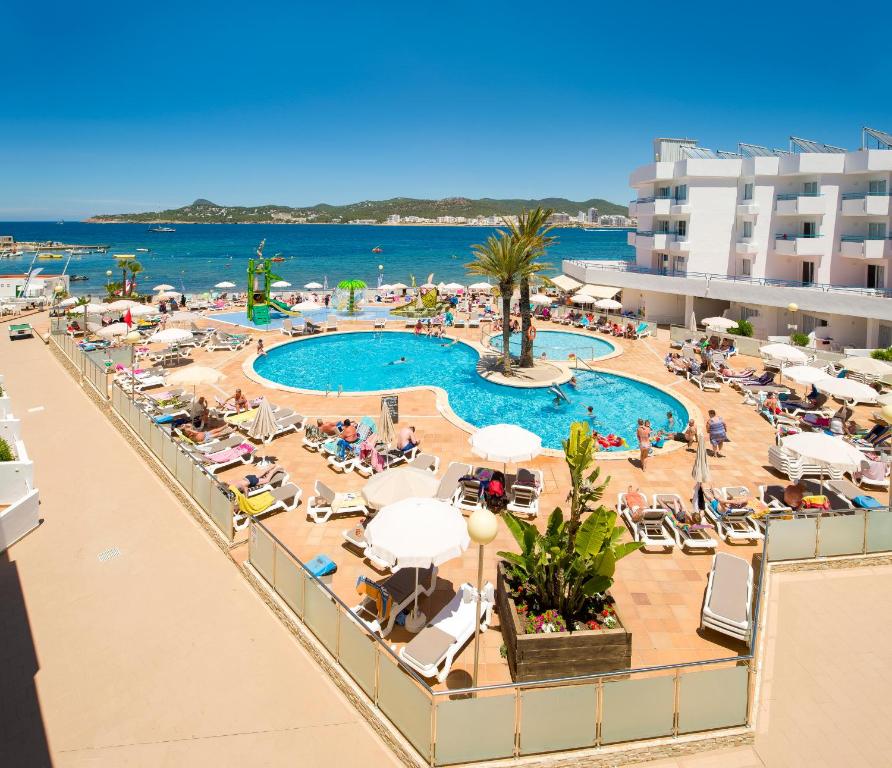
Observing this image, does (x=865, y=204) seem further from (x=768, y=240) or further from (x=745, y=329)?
(x=745, y=329)

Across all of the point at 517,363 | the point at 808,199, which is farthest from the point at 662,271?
the point at 517,363

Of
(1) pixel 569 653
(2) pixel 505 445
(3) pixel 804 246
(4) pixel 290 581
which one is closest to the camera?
(1) pixel 569 653

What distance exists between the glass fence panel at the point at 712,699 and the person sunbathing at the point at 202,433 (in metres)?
13.2

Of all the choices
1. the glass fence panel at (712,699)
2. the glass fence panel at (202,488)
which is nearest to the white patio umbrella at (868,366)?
the glass fence panel at (712,699)

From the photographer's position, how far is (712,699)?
21.6 ft

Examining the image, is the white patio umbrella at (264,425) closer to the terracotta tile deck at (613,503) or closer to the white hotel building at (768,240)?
the terracotta tile deck at (613,503)

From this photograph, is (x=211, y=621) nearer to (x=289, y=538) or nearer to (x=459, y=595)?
(x=289, y=538)

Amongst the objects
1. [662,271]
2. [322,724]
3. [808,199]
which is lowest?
[322,724]

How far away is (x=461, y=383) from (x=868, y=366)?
13944 mm

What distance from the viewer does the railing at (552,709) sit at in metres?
6.13

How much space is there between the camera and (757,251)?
1345 inches

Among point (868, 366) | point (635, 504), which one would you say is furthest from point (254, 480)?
point (868, 366)

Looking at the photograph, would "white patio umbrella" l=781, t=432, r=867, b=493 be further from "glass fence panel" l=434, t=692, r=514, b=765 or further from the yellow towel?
the yellow towel

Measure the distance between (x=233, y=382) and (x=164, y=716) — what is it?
51.8ft
